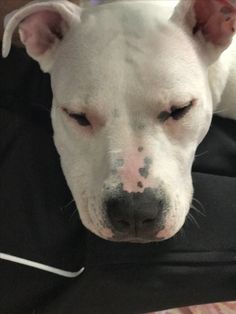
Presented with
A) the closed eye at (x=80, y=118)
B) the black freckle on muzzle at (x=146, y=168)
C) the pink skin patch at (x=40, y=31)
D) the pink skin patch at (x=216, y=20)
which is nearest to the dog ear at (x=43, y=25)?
the pink skin patch at (x=40, y=31)

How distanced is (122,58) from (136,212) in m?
0.36

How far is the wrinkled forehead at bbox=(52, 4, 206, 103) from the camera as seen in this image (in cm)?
126

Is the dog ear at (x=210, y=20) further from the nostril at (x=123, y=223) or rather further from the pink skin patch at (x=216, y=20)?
the nostril at (x=123, y=223)

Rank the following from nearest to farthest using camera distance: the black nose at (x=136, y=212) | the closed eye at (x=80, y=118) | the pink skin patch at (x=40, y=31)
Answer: the black nose at (x=136, y=212) < the closed eye at (x=80, y=118) < the pink skin patch at (x=40, y=31)

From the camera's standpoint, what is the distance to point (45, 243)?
141 cm

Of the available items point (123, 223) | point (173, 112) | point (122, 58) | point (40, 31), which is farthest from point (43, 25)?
point (123, 223)

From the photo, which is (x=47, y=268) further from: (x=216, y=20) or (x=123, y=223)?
(x=216, y=20)

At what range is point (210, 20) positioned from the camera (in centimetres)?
139

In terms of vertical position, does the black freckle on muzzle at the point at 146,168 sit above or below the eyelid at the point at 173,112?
below

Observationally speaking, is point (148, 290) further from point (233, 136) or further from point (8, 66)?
point (8, 66)

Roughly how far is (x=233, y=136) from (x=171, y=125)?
38 cm

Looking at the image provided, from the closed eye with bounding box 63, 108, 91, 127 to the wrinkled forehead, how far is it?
1.5 inches

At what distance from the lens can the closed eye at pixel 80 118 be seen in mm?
1311

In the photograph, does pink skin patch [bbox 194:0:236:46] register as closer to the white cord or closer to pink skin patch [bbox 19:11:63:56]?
pink skin patch [bbox 19:11:63:56]
